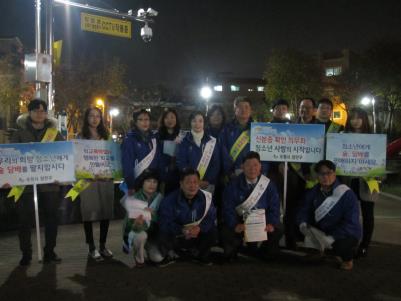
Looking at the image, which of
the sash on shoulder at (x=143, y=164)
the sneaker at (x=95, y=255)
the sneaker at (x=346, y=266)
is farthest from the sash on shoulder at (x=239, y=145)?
the sneaker at (x=95, y=255)

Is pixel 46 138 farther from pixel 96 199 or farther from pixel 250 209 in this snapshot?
pixel 250 209

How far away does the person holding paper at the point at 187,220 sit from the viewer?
214 inches

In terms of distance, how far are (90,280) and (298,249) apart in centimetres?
289

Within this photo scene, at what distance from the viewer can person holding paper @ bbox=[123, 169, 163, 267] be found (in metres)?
5.41

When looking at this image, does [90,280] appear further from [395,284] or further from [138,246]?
[395,284]

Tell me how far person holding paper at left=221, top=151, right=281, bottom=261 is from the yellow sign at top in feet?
26.9

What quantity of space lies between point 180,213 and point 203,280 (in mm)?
888

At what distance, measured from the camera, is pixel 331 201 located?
18.0 ft

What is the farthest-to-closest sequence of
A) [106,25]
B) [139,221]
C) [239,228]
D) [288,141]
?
[106,25] → [288,141] → [239,228] → [139,221]

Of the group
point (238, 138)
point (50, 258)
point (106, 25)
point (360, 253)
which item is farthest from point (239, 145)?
point (106, 25)

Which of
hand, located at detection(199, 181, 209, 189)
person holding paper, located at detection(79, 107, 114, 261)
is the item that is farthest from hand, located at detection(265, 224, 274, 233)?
person holding paper, located at detection(79, 107, 114, 261)

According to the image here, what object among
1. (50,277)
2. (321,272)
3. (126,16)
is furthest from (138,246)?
(126,16)

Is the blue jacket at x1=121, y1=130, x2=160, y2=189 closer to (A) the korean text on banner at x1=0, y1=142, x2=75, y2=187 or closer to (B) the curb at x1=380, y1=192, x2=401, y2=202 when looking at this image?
(A) the korean text on banner at x1=0, y1=142, x2=75, y2=187

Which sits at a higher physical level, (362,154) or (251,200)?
(362,154)
